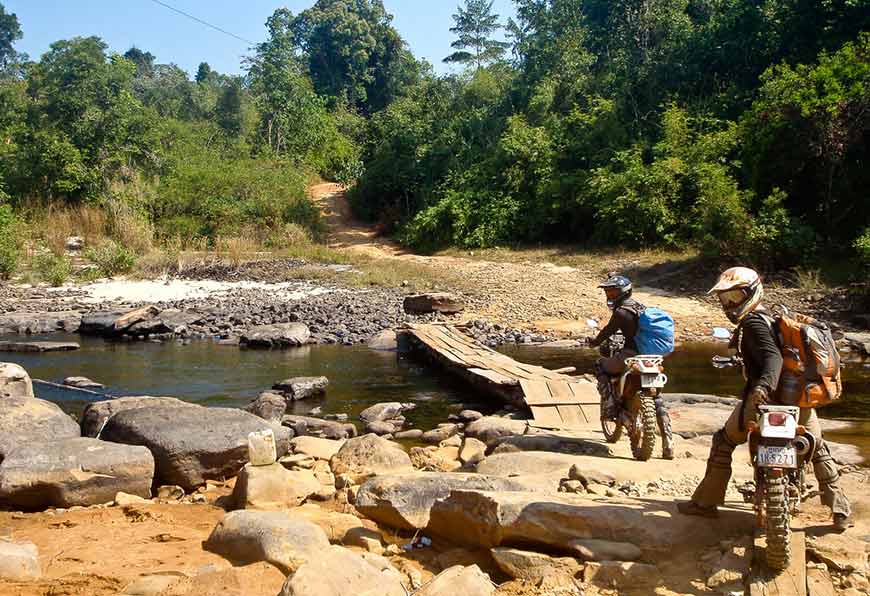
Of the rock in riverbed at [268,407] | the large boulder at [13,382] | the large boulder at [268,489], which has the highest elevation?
the large boulder at [13,382]

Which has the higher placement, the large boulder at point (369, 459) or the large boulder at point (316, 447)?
the large boulder at point (369, 459)

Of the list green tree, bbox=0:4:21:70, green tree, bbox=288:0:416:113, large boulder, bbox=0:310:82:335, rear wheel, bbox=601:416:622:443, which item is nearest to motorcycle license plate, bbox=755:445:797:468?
rear wheel, bbox=601:416:622:443

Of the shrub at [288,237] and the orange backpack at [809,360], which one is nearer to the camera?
the orange backpack at [809,360]

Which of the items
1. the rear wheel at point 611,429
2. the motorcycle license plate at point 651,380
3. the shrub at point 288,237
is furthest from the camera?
the shrub at point 288,237

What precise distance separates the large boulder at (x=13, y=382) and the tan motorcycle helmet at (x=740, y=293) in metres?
7.75

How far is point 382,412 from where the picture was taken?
32.9 feet

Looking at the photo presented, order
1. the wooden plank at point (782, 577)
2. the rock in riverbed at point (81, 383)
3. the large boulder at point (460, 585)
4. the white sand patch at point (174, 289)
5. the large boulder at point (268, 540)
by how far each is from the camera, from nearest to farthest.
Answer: the wooden plank at point (782, 577)
the large boulder at point (460, 585)
the large boulder at point (268, 540)
the rock in riverbed at point (81, 383)
the white sand patch at point (174, 289)

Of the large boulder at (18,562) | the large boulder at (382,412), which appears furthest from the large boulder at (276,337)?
the large boulder at (18,562)

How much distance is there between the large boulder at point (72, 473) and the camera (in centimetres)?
634

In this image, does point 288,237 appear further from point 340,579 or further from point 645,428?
point 340,579

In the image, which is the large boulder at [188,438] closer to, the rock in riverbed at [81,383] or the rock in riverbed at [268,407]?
the rock in riverbed at [268,407]

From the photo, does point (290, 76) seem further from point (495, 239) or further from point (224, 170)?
point (495, 239)

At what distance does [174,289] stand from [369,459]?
571 inches

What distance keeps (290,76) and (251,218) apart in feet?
46.1
